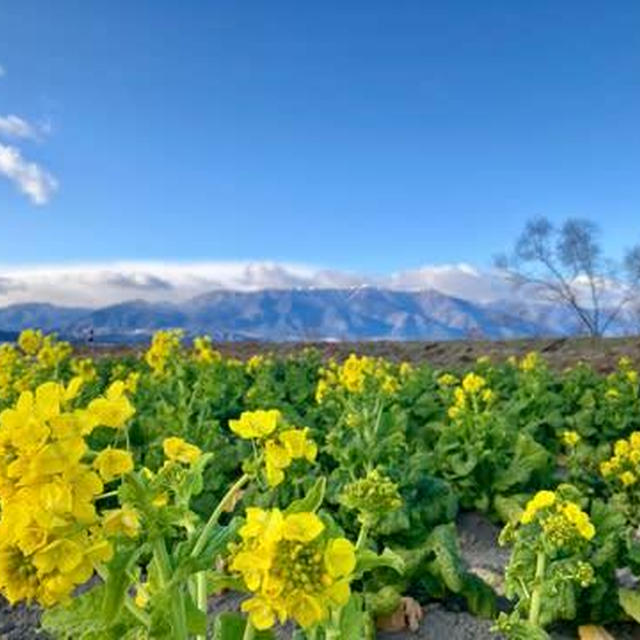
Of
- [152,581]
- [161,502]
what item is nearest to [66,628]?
[152,581]

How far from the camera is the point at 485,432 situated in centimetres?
741

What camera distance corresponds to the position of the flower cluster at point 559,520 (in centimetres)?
298

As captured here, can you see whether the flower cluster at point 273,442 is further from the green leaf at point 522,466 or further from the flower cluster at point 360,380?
the flower cluster at point 360,380

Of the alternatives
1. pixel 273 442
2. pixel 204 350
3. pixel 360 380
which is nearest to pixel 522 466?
pixel 360 380

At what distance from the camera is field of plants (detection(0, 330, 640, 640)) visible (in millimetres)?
1529

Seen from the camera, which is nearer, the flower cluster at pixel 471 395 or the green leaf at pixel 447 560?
the green leaf at pixel 447 560

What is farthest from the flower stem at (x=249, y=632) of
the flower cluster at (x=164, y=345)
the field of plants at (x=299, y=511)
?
the flower cluster at (x=164, y=345)

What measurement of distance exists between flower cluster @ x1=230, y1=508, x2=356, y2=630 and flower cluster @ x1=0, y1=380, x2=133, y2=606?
29cm

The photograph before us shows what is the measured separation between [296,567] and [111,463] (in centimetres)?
40

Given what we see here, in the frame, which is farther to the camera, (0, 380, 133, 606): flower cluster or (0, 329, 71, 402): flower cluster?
(0, 329, 71, 402): flower cluster

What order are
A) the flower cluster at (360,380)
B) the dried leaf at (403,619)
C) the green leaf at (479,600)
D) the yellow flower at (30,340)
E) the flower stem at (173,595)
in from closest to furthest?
the flower stem at (173,595), the dried leaf at (403,619), the green leaf at (479,600), the flower cluster at (360,380), the yellow flower at (30,340)

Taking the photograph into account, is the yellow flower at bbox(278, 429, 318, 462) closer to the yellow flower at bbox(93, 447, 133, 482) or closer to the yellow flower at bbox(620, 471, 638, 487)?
the yellow flower at bbox(93, 447, 133, 482)

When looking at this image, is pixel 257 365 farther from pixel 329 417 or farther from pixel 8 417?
pixel 8 417

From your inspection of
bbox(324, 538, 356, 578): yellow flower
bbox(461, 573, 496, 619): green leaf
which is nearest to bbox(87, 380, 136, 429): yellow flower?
bbox(324, 538, 356, 578): yellow flower
